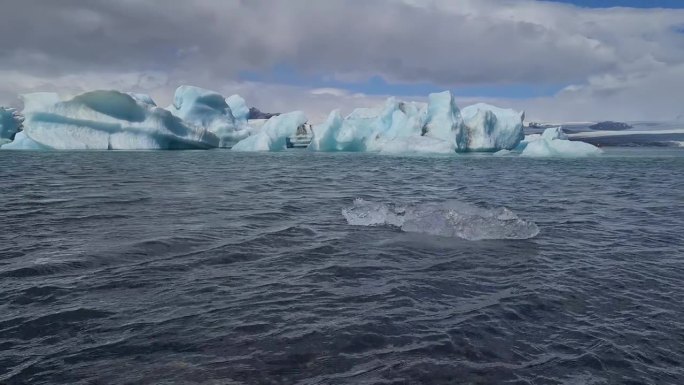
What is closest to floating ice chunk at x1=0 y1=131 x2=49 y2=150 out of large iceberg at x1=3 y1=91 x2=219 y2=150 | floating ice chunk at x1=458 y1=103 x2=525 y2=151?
large iceberg at x1=3 y1=91 x2=219 y2=150

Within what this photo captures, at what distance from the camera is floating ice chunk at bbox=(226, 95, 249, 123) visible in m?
48.5

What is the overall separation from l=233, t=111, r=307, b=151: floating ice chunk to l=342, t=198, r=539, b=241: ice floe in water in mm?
31209

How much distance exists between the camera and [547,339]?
13.2 ft

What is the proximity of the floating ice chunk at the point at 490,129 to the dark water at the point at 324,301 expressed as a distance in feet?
94.4

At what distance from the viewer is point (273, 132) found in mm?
40531

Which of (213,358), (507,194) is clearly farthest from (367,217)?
(507,194)

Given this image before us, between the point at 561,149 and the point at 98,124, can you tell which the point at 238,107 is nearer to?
the point at 98,124

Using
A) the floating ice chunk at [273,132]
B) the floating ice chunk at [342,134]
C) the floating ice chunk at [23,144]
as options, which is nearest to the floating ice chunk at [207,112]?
the floating ice chunk at [273,132]

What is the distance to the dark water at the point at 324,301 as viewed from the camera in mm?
3500

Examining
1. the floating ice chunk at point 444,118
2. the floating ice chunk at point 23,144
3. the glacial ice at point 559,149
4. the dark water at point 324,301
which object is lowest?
the dark water at point 324,301

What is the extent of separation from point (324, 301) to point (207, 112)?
127 ft

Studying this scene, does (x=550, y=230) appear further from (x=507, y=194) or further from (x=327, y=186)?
(x=327, y=186)

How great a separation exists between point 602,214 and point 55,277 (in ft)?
32.9

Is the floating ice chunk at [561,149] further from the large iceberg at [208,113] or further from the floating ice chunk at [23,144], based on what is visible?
the floating ice chunk at [23,144]
